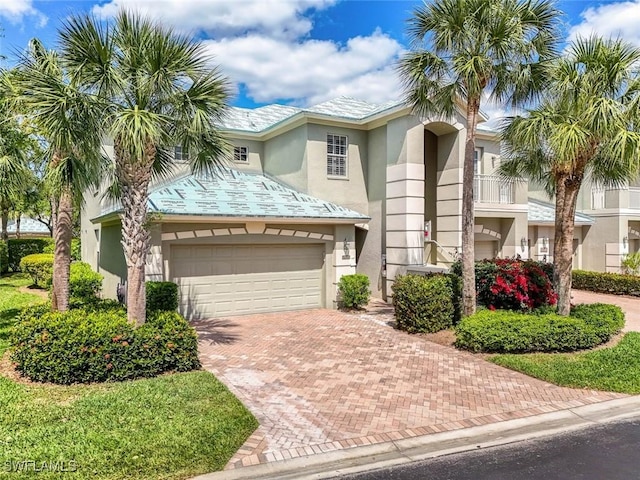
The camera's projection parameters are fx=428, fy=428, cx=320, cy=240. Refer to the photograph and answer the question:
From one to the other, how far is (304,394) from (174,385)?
216 centimetres

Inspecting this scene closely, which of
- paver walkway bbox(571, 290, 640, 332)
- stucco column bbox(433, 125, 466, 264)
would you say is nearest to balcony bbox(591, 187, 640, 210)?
paver walkway bbox(571, 290, 640, 332)

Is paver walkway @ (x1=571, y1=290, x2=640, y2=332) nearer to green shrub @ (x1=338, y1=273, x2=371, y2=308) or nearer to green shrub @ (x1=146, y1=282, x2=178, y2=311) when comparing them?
green shrub @ (x1=338, y1=273, x2=371, y2=308)

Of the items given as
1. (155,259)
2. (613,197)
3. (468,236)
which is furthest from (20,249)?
(613,197)

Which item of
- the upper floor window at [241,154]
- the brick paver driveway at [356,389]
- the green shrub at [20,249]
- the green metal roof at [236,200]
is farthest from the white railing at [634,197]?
the green shrub at [20,249]

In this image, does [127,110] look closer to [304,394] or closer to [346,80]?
[304,394]

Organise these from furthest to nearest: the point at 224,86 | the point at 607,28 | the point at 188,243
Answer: the point at 188,243
the point at 607,28
the point at 224,86

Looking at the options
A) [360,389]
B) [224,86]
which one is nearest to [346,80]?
[224,86]

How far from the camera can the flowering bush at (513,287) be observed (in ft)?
38.5

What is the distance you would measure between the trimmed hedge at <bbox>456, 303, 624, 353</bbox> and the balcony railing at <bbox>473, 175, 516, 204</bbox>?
8.50 metres

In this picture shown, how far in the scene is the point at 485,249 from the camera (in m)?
18.8

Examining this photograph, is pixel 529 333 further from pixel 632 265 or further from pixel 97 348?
pixel 632 265

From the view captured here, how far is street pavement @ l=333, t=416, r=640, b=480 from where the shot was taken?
15.6 feet

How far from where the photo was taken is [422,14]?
10.5 meters

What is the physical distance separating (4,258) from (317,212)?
21125 mm
